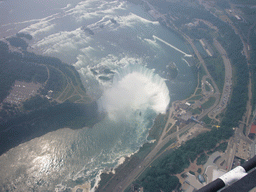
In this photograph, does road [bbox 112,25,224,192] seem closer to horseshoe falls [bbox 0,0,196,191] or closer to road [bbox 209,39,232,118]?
road [bbox 209,39,232,118]

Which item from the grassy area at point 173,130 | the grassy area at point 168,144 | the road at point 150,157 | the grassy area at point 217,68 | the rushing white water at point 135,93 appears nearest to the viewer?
the road at point 150,157

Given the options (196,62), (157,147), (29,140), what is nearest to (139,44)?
(196,62)

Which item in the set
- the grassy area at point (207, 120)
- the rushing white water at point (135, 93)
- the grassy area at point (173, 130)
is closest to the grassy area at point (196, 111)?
the grassy area at point (207, 120)

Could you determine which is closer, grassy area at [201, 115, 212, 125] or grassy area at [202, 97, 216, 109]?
grassy area at [201, 115, 212, 125]

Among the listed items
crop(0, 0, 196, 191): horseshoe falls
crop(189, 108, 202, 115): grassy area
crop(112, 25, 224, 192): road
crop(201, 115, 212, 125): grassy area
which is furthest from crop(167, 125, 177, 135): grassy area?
crop(201, 115, 212, 125): grassy area

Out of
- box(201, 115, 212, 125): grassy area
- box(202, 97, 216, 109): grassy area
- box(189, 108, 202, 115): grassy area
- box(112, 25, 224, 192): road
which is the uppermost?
box(202, 97, 216, 109): grassy area

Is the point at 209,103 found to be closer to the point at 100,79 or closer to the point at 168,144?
the point at 168,144

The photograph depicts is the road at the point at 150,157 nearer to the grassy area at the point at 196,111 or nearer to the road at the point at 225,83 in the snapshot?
the grassy area at the point at 196,111

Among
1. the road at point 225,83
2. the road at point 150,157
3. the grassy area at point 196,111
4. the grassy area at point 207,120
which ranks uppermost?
the road at point 225,83

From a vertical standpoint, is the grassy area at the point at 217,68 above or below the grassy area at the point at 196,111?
above

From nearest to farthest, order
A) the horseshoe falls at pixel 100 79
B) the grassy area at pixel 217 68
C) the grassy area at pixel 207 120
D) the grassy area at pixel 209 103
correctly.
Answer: the horseshoe falls at pixel 100 79, the grassy area at pixel 207 120, the grassy area at pixel 209 103, the grassy area at pixel 217 68
